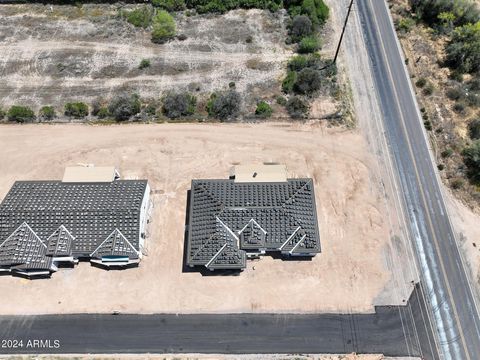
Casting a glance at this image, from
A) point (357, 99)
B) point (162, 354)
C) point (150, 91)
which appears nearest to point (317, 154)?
point (357, 99)

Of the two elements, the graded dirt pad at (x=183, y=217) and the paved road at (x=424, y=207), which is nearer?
the paved road at (x=424, y=207)

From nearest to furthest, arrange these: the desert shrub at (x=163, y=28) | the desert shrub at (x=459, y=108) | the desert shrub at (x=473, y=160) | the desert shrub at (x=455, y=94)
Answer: the desert shrub at (x=473, y=160)
the desert shrub at (x=459, y=108)
the desert shrub at (x=455, y=94)
the desert shrub at (x=163, y=28)

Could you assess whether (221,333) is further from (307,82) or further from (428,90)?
(428,90)

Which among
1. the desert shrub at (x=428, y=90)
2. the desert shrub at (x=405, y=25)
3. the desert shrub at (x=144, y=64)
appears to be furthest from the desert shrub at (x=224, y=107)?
the desert shrub at (x=405, y=25)

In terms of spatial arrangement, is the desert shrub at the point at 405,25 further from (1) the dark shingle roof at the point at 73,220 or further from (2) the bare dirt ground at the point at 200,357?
(2) the bare dirt ground at the point at 200,357

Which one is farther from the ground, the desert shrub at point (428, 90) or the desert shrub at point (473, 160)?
the desert shrub at point (428, 90)

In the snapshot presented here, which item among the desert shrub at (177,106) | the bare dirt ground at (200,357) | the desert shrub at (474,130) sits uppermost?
the desert shrub at (474,130)

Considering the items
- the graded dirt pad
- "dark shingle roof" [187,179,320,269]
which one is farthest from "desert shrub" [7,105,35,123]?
"dark shingle roof" [187,179,320,269]
